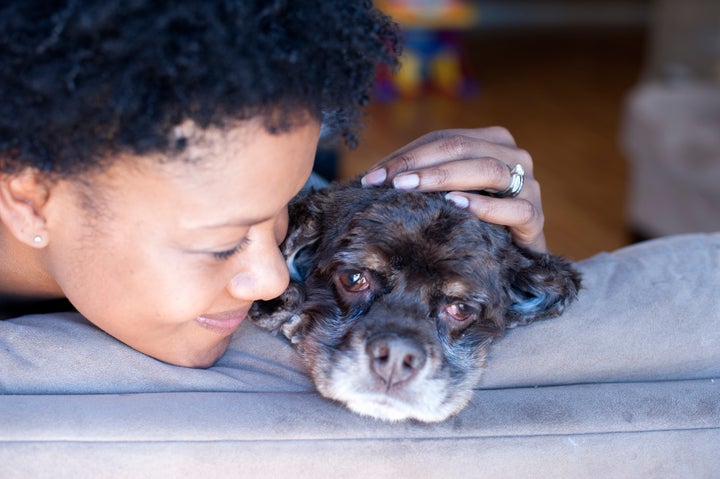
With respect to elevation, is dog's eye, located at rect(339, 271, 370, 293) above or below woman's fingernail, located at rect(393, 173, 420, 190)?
below

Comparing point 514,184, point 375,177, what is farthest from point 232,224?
point 514,184

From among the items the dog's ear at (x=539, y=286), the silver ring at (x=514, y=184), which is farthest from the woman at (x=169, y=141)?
the dog's ear at (x=539, y=286)

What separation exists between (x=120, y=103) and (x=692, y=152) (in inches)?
175

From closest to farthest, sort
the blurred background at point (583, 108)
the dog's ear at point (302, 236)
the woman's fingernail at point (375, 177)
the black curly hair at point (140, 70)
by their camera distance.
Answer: the black curly hair at point (140, 70), the woman's fingernail at point (375, 177), the dog's ear at point (302, 236), the blurred background at point (583, 108)

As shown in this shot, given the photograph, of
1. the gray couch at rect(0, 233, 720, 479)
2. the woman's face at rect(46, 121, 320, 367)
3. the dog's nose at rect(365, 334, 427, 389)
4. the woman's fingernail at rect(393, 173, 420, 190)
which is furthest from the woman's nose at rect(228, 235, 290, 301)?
the woman's fingernail at rect(393, 173, 420, 190)

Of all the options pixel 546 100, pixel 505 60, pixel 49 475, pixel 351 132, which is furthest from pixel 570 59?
pixel 49 475

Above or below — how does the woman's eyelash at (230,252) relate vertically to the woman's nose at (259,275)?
above

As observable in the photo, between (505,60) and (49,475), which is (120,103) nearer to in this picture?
(49,475)

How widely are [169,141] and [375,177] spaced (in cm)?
73

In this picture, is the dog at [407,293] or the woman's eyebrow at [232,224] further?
the dog at [407,293]

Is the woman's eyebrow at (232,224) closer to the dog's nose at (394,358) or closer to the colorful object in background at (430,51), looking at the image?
the dog's nose at (394,358)

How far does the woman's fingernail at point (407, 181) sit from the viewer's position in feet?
7.01

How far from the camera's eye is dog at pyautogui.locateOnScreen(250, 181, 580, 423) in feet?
6.56

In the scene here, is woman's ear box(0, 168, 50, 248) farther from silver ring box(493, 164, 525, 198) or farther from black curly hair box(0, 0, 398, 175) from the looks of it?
silver ring box(493, 164, 525, 198)
